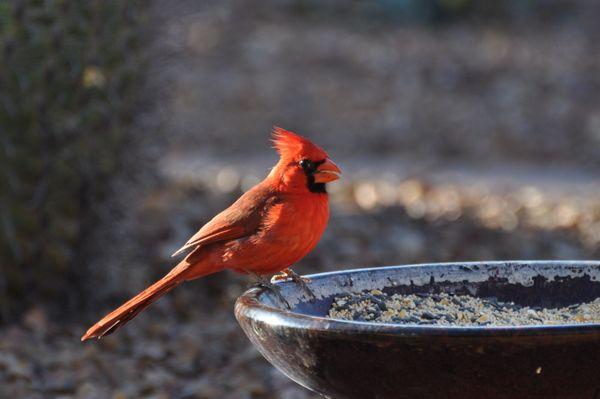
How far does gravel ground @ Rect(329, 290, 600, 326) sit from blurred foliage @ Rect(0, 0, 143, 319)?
2.62 m

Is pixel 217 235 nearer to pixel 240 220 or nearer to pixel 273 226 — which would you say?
pixel 240 220

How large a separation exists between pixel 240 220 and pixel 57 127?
2.18 metres

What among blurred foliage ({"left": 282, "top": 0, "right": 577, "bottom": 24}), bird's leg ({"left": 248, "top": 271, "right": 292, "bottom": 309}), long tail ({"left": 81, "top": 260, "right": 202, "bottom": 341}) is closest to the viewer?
bird's leg ({"left": 248, "top": 271, "right": 292, "bottom": 309})

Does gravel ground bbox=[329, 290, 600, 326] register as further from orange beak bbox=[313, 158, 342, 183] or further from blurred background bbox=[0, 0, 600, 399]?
blurred background bbox=[0, 0, 600, 399]

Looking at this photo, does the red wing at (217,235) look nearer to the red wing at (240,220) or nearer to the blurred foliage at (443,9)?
the red wing at (240,220)

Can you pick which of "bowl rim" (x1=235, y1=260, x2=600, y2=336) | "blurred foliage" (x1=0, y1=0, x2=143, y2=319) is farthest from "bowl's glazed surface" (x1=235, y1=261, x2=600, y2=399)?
"blurred foliage" (x1=0, y1=0, x2=143, y2=319)

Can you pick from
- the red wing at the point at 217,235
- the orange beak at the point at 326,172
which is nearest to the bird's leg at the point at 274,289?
the red wing at the point at 217,235

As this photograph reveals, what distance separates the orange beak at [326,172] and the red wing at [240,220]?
152mm

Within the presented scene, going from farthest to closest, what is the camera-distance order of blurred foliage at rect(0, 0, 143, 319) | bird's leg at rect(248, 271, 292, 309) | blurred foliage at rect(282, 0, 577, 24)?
blurred foliage at rect(282, 0, 577, 24) → blurred foliage at rect(0, 0, 143, 319) → bird's leg at rect(248, 271, 292, 309)

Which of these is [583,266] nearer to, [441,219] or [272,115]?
[441,219]

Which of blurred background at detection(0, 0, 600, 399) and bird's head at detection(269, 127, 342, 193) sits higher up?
bird's head at detection(269, 127, 342, 193)

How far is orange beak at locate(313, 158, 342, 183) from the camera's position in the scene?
3.08m

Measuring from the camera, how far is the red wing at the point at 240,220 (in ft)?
10.3

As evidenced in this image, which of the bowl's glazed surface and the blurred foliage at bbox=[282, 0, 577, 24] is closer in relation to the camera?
the bowl's glazed surface
